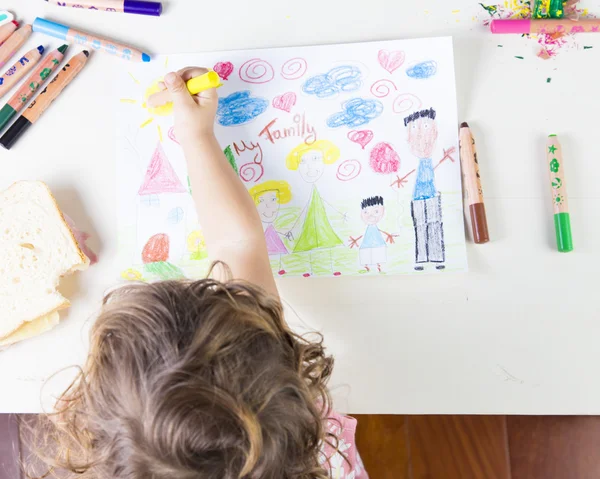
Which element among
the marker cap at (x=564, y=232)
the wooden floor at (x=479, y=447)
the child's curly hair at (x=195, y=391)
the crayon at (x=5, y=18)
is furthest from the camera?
the wooden floor at (x=479, y=447)

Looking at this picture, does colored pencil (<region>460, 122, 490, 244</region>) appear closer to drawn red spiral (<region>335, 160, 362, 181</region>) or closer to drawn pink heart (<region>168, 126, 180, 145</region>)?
drawn red spiral (<region>335, 160, 362, 181</region>)

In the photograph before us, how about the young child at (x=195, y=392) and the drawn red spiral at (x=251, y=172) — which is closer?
the young child at (x=195, y=392)

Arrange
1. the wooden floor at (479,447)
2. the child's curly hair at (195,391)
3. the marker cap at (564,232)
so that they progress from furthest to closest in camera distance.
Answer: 1. the wooden floor at (479,447)
2. the marker cap at (564,232)
3. the child's curly hair at (195,391)

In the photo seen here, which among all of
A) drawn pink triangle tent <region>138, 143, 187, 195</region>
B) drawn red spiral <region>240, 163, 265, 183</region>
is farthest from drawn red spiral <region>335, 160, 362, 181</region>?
drawn pink triangle tent <region>138, 143, 187, 195</region>

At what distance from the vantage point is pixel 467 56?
0.68 m

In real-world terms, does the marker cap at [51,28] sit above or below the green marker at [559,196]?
above

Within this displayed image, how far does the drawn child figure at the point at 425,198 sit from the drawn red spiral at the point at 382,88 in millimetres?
43

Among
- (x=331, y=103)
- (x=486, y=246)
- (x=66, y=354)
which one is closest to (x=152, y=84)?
(x=331, y=103)

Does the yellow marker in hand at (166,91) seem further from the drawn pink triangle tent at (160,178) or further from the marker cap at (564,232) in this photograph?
the marker cap at (564,232)

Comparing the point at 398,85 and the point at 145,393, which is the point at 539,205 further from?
the point at 145,393

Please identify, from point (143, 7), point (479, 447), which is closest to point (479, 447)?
point (479, 447)

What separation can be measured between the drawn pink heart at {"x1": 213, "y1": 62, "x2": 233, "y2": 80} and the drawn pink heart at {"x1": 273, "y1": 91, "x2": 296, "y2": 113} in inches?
3.0

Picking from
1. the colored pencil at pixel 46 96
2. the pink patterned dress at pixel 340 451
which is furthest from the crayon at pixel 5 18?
the pink patterned dress at pixel 340 451

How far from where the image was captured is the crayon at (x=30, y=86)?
0.72 m
